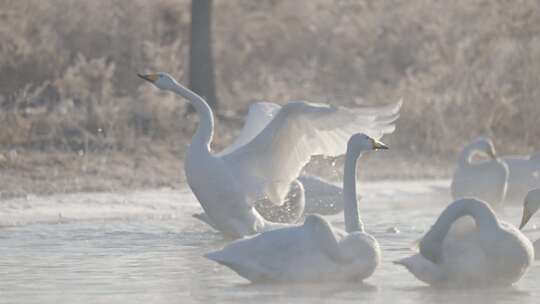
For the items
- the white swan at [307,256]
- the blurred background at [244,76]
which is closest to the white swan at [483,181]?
the blurred background at [244,76]

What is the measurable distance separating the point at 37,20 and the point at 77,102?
248 cm

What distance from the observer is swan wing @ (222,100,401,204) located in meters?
10.4

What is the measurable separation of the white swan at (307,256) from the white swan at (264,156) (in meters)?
2.06

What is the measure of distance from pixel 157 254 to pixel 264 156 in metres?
1.17

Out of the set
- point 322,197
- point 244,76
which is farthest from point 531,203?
point 244,76

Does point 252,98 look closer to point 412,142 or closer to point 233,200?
point 412,142

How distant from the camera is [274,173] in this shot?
1073 cm

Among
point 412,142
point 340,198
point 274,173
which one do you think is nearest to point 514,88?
point 412,142

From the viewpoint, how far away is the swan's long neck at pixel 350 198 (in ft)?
30.3

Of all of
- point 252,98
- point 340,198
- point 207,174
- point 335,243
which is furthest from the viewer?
point 252,98

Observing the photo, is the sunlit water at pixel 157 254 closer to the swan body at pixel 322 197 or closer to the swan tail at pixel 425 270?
the swan tail at pixel 425 270

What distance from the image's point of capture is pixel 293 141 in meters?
10.6

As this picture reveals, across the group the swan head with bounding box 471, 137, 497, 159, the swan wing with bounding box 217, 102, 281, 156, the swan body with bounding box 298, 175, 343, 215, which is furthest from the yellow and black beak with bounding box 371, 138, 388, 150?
the swan head with bounding box 471, 137, 497, 159

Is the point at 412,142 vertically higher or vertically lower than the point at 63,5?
lower
